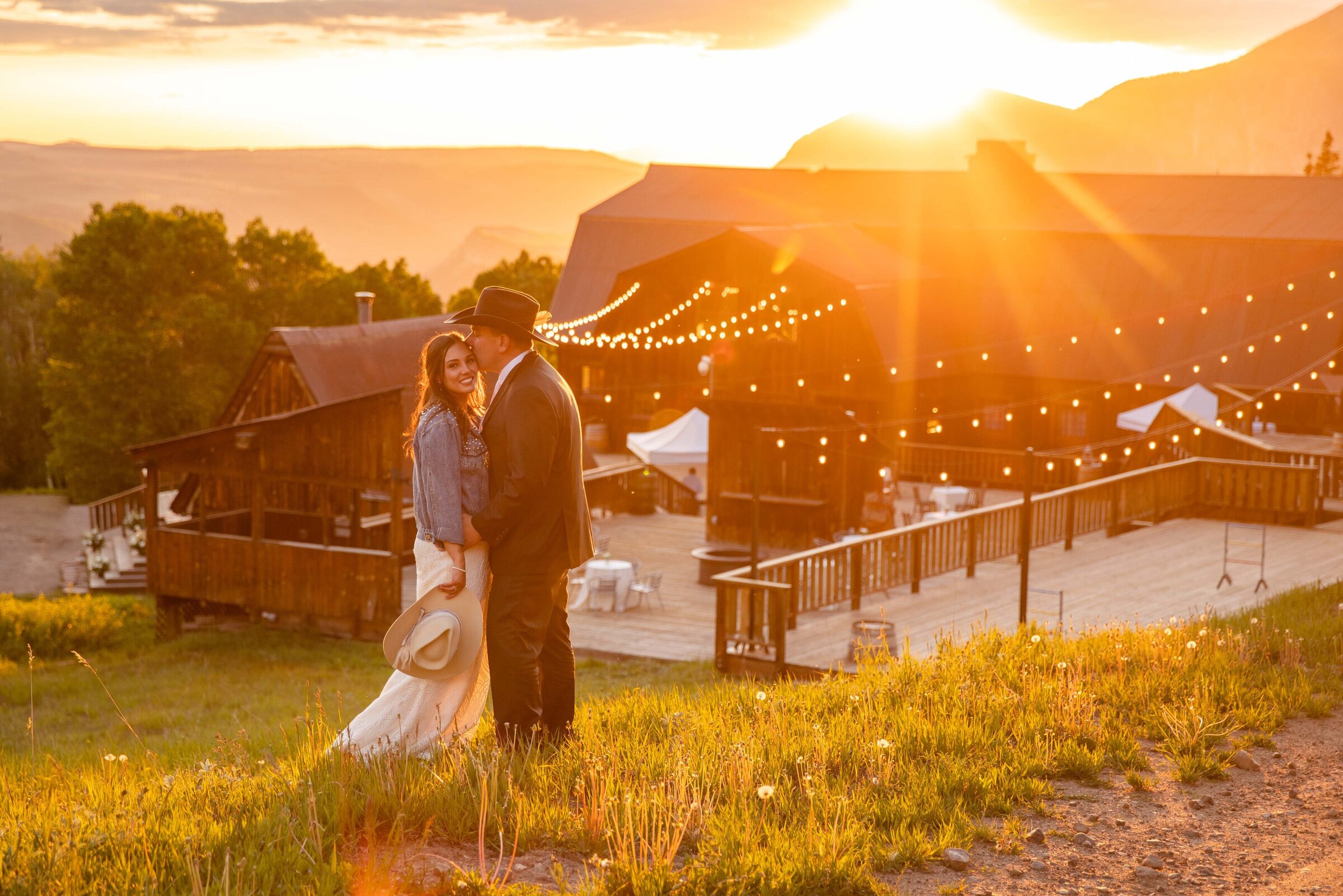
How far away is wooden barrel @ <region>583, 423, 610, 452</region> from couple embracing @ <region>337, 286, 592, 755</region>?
97.7 ft

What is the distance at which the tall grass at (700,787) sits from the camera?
4027mm

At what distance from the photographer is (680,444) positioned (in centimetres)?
2389

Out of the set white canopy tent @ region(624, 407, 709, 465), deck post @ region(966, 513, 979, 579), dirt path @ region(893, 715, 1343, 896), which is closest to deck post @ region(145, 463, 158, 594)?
white canopy tent @ region(624, 407, 709, 465)

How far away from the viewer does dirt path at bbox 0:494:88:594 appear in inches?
1211

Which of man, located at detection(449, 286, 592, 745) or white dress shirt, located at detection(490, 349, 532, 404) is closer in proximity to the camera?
man, located at detection(449, 286, 592, 745)

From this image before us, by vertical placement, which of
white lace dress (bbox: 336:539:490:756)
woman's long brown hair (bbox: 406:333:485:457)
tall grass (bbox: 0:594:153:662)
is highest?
woman's long brown hair (bbox: 406:333:485:457)

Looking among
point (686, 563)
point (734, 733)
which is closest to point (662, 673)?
point (686, 563)

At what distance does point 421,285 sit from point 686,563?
4328cm

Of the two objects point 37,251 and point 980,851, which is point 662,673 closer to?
point 980,851

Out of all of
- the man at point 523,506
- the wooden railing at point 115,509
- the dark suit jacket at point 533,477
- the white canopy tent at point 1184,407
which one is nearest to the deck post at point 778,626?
the man at point 523,506

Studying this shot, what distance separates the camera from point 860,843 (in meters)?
4.52

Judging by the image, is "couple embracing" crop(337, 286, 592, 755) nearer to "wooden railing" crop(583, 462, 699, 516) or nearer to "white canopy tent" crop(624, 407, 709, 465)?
"white canopy tent" crop(624, 407, 709, 465)

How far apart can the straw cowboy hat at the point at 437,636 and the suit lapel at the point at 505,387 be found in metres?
0.78

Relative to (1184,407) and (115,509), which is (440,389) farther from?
(115,509)
